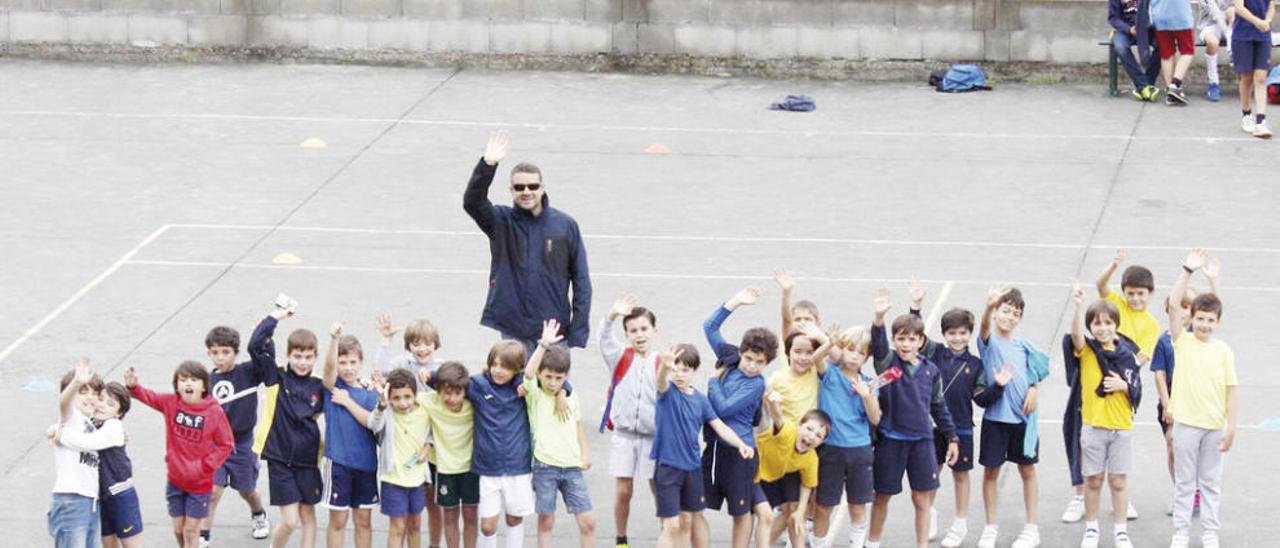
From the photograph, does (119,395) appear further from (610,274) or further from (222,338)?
(610,274)

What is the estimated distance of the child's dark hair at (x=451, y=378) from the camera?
37.9ft

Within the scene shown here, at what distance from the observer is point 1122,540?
12172 mm

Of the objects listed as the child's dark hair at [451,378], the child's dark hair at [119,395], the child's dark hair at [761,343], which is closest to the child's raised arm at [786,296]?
the child's dark hair at [761,343]

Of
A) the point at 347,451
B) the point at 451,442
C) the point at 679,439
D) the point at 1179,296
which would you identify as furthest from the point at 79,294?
the point at 1179,296

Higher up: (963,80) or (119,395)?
(963,80)

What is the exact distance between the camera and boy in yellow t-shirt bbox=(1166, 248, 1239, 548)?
39.1 feet

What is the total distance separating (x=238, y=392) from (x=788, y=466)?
3.03m

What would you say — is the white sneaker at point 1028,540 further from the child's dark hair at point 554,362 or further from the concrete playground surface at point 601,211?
the child's dark hair at point 554,362

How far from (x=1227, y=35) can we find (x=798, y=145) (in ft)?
16.5

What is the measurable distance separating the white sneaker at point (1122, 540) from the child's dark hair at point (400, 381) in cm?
396

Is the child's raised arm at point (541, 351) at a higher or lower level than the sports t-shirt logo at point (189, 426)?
higher

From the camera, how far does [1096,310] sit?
1205 centimetres

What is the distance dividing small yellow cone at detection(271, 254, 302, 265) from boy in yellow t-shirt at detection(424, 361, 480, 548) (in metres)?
6.69

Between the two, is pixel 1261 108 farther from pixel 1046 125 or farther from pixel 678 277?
pixel 678 277
